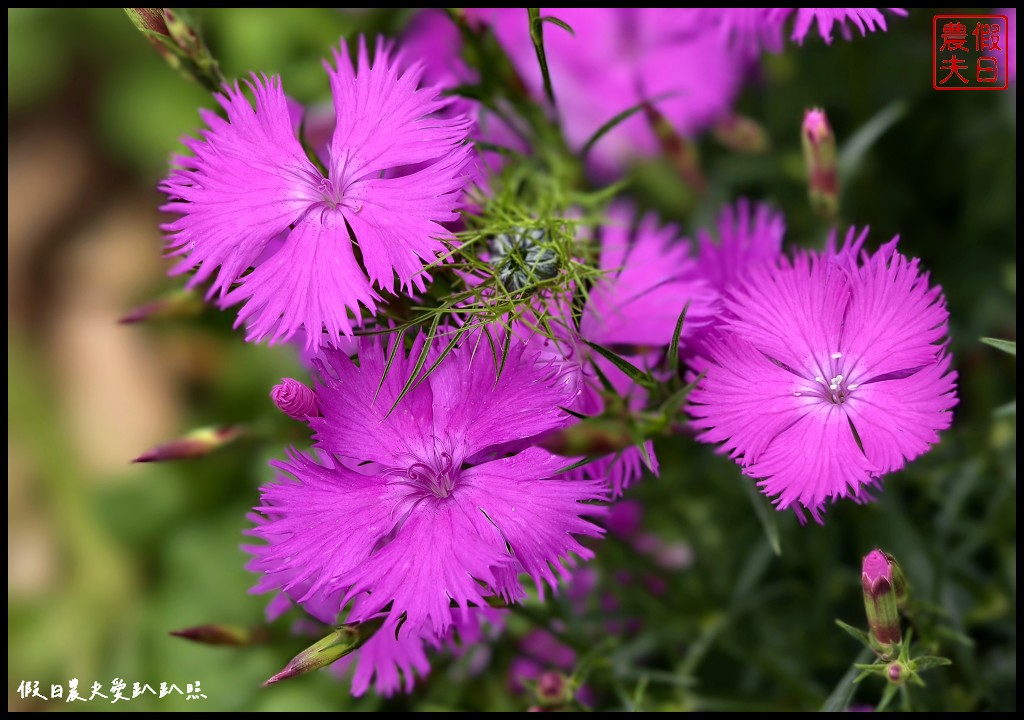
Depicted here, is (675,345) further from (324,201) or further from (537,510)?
(324,201)

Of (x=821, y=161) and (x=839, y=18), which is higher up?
(x=839, y=18)

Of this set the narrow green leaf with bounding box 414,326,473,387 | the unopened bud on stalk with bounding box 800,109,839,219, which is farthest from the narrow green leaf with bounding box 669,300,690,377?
the unopened bud on stalk with bounding box 800,109,839,219

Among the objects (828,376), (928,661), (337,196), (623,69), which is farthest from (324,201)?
(623,69)

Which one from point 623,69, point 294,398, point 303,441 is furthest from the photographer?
point 623,69

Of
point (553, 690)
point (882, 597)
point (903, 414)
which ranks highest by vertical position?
point (903, 414)

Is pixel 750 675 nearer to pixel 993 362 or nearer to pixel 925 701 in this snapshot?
pixel 925 701

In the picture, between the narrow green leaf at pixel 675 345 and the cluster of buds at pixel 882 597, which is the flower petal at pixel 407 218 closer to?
the narrow green leaf at pixel 675 345

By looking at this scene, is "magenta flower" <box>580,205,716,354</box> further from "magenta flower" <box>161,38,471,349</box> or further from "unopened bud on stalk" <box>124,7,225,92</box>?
"unopened bud on stalk" <box>124,7,225,92</box>
